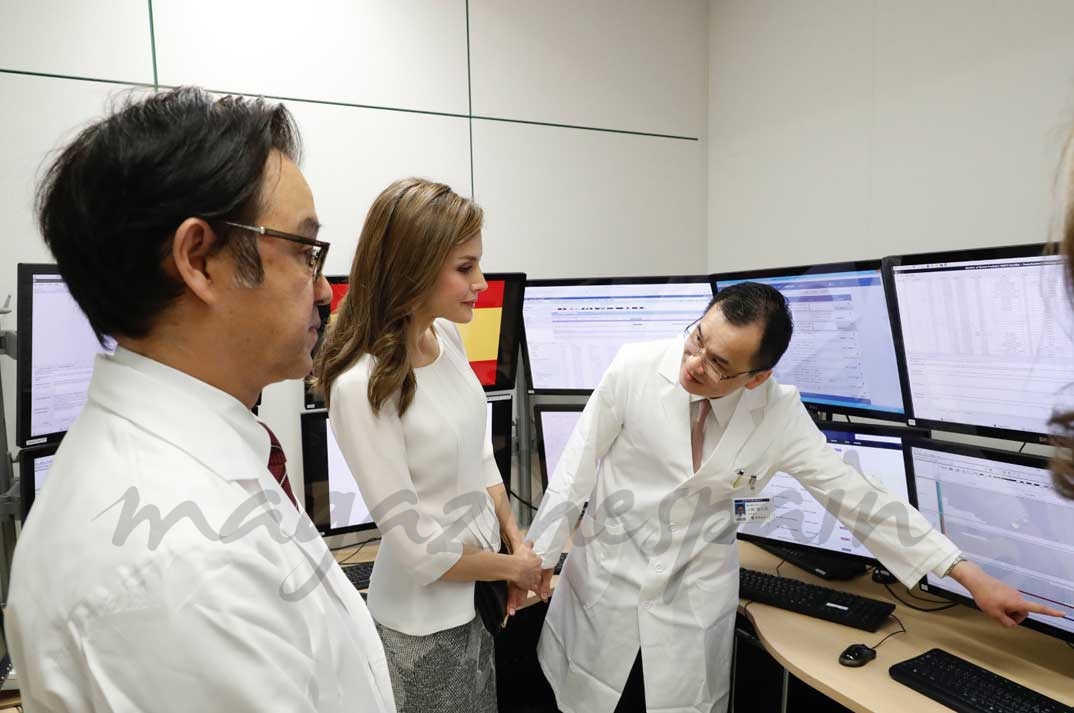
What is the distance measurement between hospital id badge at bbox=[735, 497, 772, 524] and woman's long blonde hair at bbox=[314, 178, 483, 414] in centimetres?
94

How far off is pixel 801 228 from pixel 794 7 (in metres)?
0.80

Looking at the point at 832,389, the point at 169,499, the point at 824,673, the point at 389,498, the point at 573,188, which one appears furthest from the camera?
the point at 573,188

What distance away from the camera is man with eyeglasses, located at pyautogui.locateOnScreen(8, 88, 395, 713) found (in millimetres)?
536

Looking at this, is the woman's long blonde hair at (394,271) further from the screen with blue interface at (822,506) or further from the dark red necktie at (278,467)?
the screen with blue interface at (822,506)

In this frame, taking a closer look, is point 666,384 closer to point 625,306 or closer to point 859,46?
point 625,306

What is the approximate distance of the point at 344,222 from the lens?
7.03 ft

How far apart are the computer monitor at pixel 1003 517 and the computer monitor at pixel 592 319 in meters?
0.86

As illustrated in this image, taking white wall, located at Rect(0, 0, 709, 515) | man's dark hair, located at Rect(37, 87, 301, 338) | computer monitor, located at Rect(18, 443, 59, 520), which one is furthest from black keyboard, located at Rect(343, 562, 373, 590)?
man's dark hair, located at Rect(37, 87, 301, 338)

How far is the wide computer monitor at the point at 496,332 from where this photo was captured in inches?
82.9

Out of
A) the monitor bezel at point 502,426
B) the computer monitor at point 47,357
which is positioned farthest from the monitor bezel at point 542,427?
the computer monitor at point 47,357

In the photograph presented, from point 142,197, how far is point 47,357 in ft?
3.67

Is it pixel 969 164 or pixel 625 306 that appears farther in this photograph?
pixel 625 306

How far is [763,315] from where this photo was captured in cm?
142

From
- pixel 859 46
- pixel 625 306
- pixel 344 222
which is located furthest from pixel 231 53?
pixel 859 46
